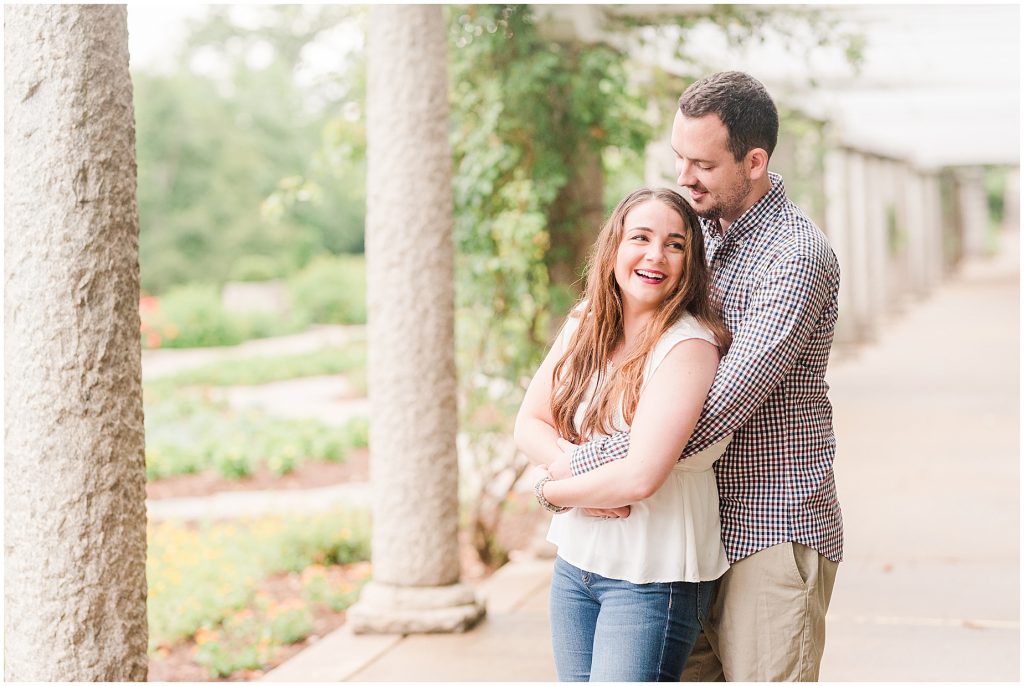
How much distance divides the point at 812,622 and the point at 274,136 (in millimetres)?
26362

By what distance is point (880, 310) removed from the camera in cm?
1923

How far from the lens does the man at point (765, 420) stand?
8.20ft

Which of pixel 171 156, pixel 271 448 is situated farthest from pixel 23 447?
pixel 171 156

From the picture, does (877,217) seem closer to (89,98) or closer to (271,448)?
(271,448)

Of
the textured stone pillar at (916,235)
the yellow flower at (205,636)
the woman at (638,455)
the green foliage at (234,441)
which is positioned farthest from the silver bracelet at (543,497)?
the textured stone pillar at (916,235)

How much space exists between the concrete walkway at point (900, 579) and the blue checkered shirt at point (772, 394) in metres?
2.11

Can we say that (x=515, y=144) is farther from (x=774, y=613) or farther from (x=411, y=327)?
(x=774, y=613)

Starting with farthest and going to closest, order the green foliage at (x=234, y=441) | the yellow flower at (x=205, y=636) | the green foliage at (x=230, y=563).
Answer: the green foliage at (x=234, y=441) → the green foliage at (x=230, y=563) → the yellow flower at (x=205, y=636)

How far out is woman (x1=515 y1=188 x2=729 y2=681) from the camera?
2.43 meters

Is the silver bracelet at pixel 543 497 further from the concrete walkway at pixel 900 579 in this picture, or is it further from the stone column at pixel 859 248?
the stone column at pixel 859 248

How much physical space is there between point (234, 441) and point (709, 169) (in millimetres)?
8406

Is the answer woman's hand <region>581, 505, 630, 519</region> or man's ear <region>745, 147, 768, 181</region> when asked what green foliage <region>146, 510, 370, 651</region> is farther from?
man's ear <region>745, 147, 768, 181</region>

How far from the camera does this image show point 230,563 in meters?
6.71

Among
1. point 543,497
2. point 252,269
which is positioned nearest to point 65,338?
point 543,497
